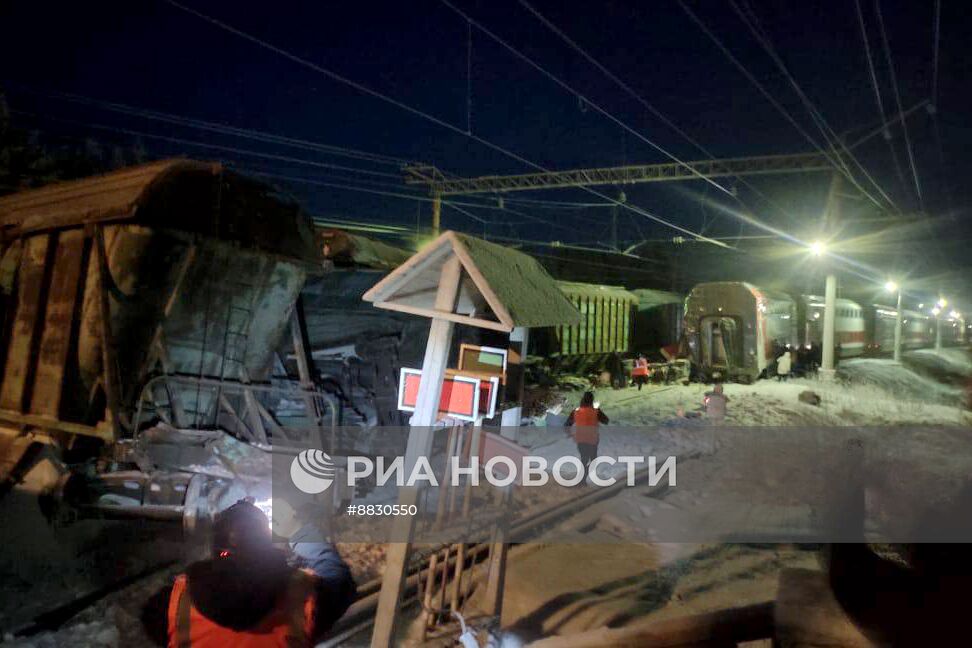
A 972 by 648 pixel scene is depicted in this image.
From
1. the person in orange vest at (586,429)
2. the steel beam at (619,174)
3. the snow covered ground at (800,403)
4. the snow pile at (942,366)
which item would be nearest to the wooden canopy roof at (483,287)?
the person in orange vest at (586,429)

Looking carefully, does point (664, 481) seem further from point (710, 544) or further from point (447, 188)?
point (447, 188)

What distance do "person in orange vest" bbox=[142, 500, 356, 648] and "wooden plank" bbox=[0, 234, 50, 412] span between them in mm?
5224

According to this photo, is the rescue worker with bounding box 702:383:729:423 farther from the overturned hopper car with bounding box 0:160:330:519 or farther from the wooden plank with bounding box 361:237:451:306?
the wooden plank with bounding box 361:237:451:306

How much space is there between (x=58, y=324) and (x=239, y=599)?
5256 mm

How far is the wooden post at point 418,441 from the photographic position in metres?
3.35

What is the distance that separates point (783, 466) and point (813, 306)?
15.7 metres

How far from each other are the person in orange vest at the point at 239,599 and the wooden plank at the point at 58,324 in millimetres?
4694

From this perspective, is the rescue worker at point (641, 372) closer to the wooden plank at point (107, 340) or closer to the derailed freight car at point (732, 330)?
the derailed freight car at point (732, 330)

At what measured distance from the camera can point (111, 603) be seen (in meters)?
4.41

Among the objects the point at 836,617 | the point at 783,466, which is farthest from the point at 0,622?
the point at 783,466

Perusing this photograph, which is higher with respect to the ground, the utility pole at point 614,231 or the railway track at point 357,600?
the utility pole at point 614,231

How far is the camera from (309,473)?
6023 mm

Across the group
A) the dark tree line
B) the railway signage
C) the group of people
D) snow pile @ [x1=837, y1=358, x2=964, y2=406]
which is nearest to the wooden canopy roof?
the railway signage

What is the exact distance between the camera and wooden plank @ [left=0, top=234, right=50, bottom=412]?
18.3 ft
